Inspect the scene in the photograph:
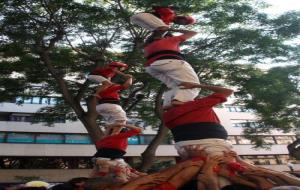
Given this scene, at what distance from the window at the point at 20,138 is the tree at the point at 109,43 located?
14.0 metres

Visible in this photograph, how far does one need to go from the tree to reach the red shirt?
7147 mm

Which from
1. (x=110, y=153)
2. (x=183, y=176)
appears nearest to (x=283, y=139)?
(x=110, y=153)

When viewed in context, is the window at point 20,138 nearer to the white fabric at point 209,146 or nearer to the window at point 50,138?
the window at point 50,138

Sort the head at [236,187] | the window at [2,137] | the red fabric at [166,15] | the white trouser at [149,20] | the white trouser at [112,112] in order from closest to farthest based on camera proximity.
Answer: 1. the head at [236,187]
2. the white trouser at [149,20]
3. the red fabric at [166,15]
4. the white trouser at [112,112]
5. the window at [2,137]

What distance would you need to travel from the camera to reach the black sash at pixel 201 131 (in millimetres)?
2660

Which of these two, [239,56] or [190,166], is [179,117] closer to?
[190,166]

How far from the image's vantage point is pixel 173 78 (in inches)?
122

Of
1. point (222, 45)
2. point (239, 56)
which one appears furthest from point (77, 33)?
point (239, 56)

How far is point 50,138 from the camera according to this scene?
26.5 meters

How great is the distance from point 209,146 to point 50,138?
25688 mm

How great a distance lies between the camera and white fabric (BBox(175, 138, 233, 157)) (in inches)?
101

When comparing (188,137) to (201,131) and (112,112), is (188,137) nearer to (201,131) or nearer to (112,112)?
(201,131)

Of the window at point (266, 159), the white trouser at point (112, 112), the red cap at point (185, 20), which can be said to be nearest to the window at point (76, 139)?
the window at point (266, 159)

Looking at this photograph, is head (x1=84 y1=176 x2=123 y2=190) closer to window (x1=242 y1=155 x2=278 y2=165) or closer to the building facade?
the building facade
